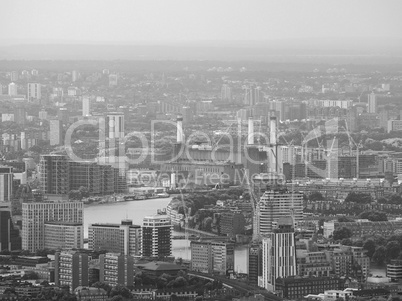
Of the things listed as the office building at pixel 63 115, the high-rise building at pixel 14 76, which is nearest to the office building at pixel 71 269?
the office building at pixel 63 115

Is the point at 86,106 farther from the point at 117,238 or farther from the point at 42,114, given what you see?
the point at 117,238

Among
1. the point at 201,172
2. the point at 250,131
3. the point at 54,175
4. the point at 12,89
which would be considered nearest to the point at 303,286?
the point at 54,175

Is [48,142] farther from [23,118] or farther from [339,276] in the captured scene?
[339,276]

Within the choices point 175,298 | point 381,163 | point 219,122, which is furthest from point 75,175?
point 175,298

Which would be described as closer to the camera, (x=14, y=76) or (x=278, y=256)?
(x=278, y=256)

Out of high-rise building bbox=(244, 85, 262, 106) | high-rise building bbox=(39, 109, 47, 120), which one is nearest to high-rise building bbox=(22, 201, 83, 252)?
high-rise building bbox=(39, 109, 47, 120)

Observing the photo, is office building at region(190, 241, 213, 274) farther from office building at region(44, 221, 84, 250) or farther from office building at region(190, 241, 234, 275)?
office building at region(44, 221, 84, 250)

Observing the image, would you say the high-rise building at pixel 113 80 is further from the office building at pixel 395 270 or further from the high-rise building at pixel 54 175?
the office building at pixel 395 270

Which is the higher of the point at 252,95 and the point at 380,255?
the point at 252,95
